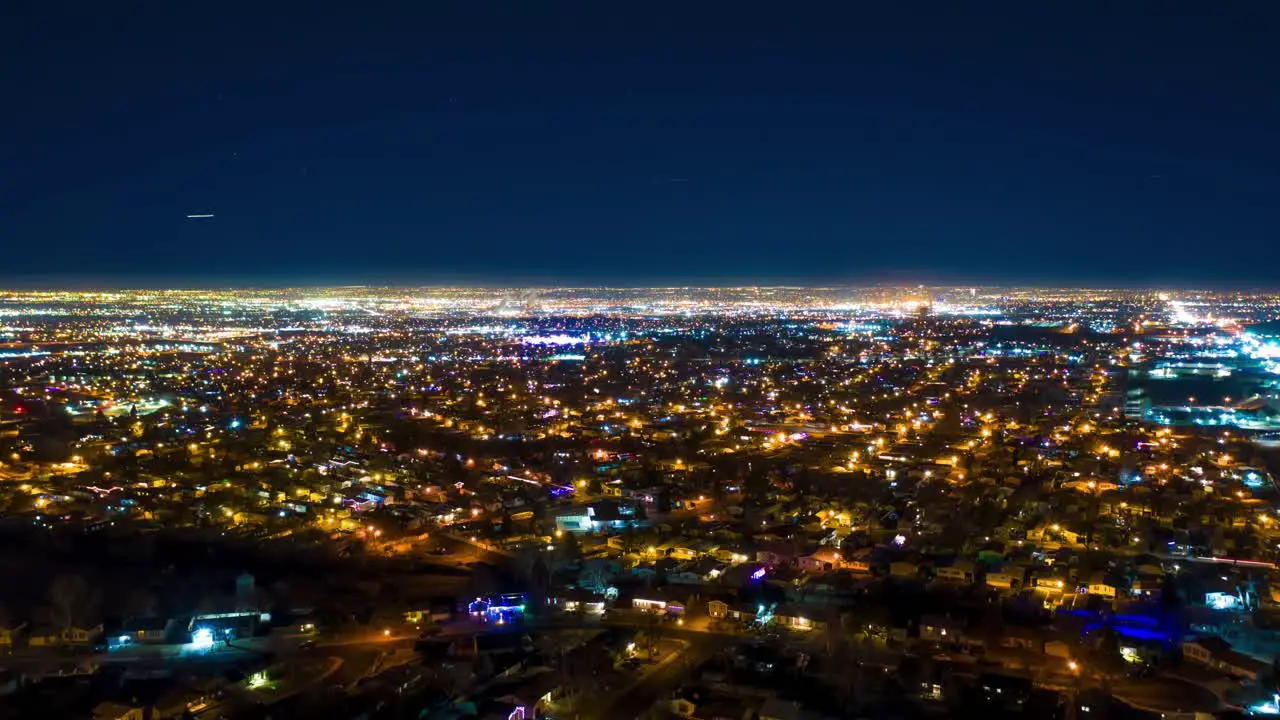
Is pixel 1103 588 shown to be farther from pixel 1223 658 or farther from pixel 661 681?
pixel 661 681

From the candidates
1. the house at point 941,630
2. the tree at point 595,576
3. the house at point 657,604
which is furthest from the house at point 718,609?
the house at point 941,630

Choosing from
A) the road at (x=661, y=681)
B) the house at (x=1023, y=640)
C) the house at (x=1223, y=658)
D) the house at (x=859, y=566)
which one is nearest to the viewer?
the road at (x=661, y=681)

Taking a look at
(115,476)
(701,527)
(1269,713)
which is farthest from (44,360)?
(1269,713)

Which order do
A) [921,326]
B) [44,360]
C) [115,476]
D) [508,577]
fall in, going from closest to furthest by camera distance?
[508,577], [115,476], [44,360], [921,326]

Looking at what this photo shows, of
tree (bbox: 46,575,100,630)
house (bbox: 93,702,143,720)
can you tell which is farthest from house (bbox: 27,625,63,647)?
house (bbox: 93,702,143,720)

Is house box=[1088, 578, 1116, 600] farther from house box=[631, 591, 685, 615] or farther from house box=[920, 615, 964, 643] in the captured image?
house box=[631, 591, 685, 615]

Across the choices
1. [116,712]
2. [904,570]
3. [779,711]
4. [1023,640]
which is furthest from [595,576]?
[116,712]

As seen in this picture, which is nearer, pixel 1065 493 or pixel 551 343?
pixel 1065 493

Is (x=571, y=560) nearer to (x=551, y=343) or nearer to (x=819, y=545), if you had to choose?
(x=819, y=545)

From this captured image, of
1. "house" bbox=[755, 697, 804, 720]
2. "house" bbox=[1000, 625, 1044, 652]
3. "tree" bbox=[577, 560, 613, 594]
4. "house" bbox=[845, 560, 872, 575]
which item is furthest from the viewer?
"house" bbox=[845, 560, 872, 575]

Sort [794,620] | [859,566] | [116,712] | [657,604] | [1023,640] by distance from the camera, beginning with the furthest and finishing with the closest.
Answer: [859,566], [657,604], [794,620], [1023,640], [116,712]

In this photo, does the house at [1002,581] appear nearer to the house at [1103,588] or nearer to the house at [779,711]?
the house at [1103,588]
